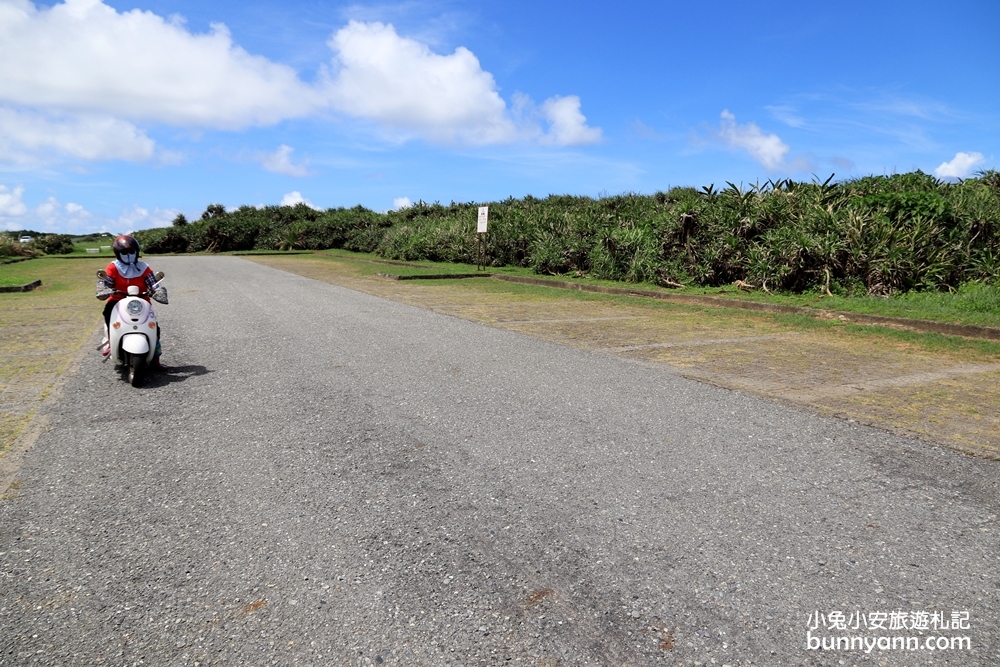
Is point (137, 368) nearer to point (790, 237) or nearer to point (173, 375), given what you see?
point (173, 375)

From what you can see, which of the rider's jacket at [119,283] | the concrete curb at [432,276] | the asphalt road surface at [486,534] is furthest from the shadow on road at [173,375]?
the concrete curb at [432,276]

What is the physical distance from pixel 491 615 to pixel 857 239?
12715 millimetres

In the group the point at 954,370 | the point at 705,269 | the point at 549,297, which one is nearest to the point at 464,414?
the point at 954,370

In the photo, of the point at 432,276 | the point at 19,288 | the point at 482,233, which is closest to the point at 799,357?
the point at 432,276

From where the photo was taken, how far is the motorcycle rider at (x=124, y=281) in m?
6.68

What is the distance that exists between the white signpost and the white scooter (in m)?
15.3

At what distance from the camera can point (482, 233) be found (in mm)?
22875

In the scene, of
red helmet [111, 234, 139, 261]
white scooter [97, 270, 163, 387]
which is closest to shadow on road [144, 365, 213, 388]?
white scooter [97, 270, 163, 387]

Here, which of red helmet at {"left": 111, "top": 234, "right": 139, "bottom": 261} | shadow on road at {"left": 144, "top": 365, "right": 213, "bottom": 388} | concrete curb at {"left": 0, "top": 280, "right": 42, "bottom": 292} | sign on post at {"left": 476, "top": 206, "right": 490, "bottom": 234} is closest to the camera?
shadow on road at {"left": 144, "top": 365, "right": 213, "bottom": 388}

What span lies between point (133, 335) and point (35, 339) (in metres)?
3.65

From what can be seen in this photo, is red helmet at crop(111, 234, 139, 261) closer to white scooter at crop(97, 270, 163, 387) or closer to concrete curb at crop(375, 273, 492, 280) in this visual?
white scooter at crop(97, 270, 163, 387)

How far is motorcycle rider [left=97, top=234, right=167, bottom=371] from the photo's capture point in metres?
6.68

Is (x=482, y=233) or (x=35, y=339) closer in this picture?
(x=35, y=339)

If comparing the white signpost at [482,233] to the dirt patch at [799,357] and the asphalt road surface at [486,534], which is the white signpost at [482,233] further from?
the asphalt road surface at [486,534]
